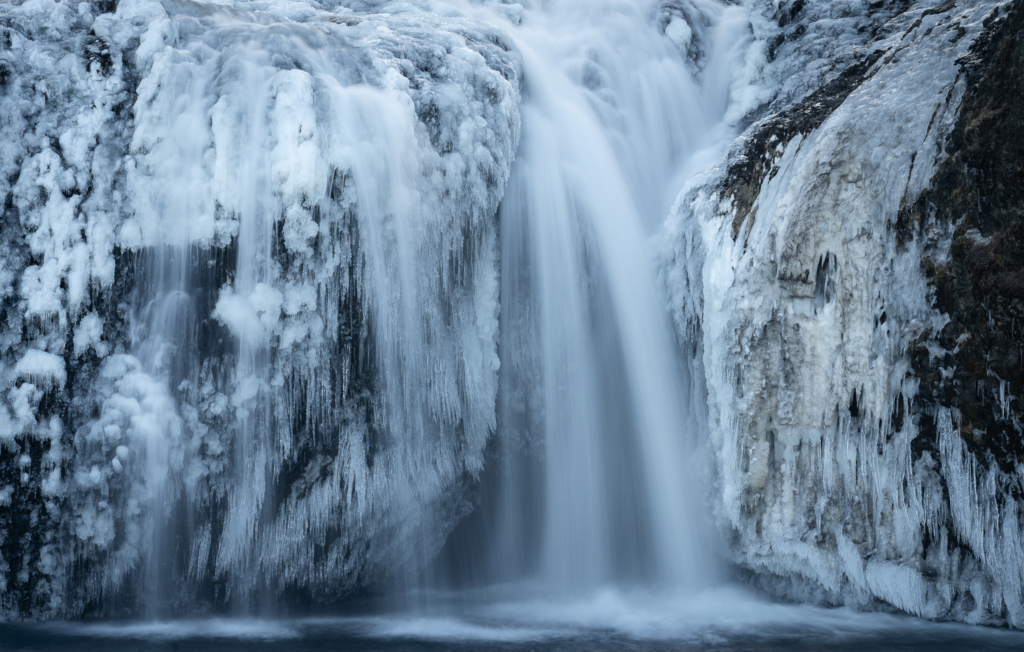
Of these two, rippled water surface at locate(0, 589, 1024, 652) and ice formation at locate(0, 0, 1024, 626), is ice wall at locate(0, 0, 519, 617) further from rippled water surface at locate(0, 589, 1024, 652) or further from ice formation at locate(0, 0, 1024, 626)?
rippled water surface at locate(0, 589, 1024, 652)

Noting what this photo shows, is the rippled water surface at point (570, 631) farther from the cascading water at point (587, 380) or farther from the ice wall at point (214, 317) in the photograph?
the cascading water at point (587, 380)

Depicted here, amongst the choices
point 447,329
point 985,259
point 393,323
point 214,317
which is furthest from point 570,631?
point 985,259

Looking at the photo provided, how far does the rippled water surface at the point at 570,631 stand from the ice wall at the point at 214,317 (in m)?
0.35

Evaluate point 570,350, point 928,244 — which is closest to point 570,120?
point 570,350

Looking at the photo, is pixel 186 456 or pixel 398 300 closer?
pixel 186 456

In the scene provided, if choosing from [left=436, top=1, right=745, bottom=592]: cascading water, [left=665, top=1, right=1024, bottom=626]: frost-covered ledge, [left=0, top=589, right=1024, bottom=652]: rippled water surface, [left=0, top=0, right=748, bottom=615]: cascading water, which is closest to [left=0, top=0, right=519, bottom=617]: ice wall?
[left=0, top=0, right=748, bottom=615]: cascading water

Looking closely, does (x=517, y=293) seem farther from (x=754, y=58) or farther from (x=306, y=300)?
(x=754, y=58)

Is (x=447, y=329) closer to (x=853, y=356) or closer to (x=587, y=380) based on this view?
(x=587, y=380)

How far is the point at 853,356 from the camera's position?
5.07 m

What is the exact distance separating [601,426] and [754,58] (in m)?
3.84

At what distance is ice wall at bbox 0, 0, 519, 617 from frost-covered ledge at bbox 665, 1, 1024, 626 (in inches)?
88.7

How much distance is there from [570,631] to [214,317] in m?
3.49

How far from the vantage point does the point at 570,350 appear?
6.66 m

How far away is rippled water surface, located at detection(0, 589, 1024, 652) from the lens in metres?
4.80
